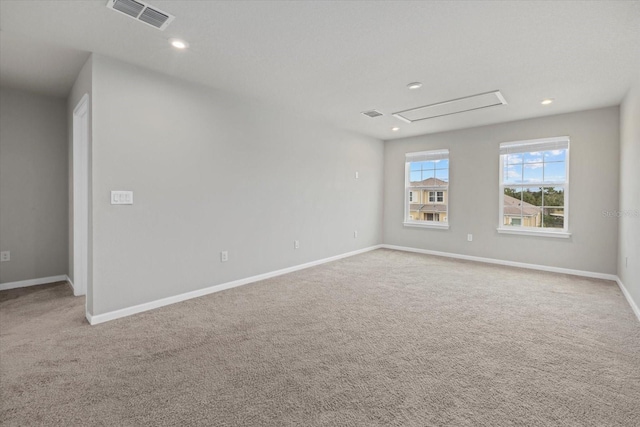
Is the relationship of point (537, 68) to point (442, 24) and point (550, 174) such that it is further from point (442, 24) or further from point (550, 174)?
point (550, 174)

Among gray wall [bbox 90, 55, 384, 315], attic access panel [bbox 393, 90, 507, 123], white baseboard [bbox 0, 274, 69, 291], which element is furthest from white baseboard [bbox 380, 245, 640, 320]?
white baseboard [bbox 0, 274, 69, 291]

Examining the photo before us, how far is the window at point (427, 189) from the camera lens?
240 inches

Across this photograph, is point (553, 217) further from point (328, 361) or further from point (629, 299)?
point (328, 361)

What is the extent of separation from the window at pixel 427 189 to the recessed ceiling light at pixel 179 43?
500 centimetres

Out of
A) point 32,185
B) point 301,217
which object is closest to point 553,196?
point 301,217

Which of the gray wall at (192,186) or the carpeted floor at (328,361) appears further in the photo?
the gray wall at (192,186)

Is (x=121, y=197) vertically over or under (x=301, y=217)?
over

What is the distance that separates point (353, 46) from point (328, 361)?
2600 millimetres

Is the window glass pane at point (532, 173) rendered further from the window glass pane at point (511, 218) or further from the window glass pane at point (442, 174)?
the window glass pane at point (442, 174)

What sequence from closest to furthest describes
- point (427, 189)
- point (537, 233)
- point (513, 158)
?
point (537, 233)
point (513, 158)
point (427, 189)

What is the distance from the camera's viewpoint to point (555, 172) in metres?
4.84

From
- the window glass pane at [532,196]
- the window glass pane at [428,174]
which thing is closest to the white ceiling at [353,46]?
the window glass pane at [532,196]

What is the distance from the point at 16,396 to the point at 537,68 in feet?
16.2

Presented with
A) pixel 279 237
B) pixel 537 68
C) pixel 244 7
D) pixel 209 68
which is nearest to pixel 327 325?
pixel 279 237
